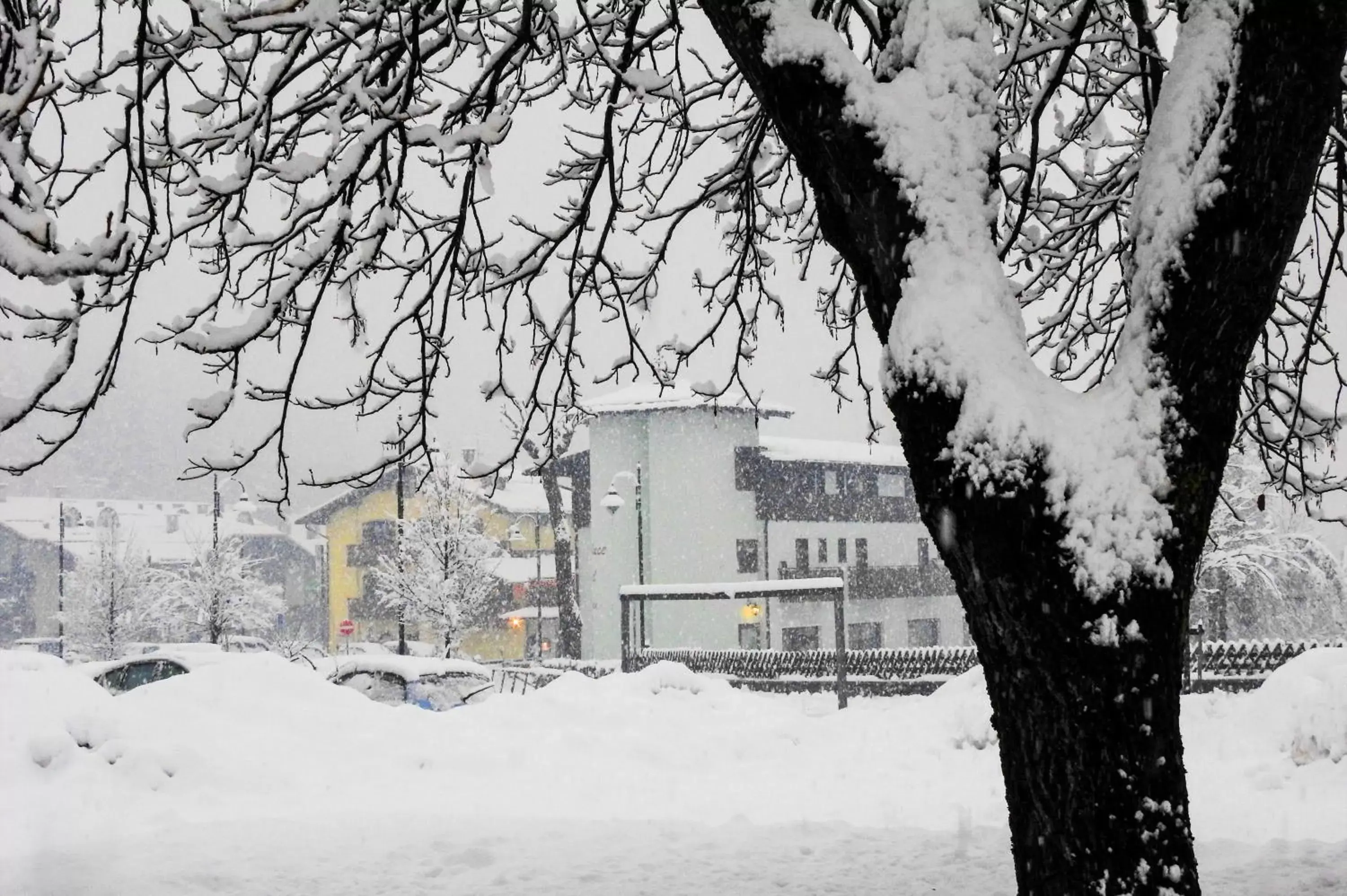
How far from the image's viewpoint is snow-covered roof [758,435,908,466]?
44.6 m

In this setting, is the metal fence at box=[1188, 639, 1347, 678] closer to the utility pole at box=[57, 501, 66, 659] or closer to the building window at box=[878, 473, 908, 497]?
the building window at box=[878, 473, 908, 497]

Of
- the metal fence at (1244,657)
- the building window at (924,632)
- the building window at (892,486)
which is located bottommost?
the building window at (924,632)

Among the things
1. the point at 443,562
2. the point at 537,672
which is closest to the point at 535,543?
the point at 443,562

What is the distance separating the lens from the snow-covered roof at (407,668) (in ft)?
58.5

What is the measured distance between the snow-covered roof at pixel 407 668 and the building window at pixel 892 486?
3184 cm

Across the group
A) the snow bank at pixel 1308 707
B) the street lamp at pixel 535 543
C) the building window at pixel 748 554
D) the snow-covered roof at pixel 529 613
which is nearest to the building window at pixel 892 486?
the building window at pixel 748 554

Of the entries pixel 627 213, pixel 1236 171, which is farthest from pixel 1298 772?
pixel 1236 171

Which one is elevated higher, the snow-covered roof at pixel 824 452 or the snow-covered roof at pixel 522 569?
the snow-covered roof at pixel 824 452

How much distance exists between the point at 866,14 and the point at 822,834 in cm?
541

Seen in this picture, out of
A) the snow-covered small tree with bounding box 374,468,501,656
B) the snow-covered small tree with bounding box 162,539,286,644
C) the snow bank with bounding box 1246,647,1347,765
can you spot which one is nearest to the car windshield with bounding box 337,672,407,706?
the snow bank with bounding box 1246,647,1347,765

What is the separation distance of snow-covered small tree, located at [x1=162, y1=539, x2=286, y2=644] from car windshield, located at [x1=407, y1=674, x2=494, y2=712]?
25255 mm

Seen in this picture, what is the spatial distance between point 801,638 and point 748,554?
3890 millimetres

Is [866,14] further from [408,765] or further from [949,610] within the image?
[949,610]

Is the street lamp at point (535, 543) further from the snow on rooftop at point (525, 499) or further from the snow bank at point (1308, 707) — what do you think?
the snow bank at point (1308, 707)
